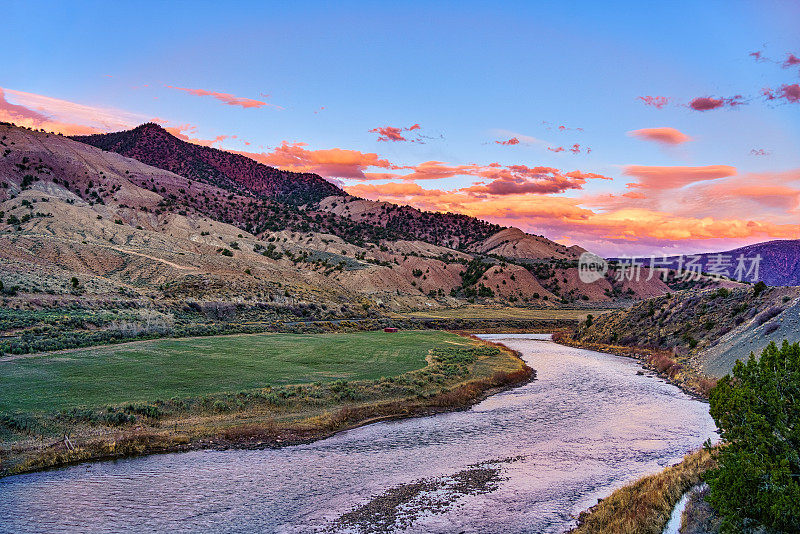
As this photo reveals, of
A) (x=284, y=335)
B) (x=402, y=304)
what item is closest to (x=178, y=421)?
(x=284, y=335)

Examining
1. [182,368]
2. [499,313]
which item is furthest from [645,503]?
[499,313]

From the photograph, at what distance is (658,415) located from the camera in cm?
2638

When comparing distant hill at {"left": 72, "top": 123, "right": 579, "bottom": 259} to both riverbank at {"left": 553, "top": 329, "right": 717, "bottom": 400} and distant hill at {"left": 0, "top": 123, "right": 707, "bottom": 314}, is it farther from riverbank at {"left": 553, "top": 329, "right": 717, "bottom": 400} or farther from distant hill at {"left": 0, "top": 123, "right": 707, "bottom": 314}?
riverbank at {"left": 553, "top": 329, "right": 717, "bottom": 400}

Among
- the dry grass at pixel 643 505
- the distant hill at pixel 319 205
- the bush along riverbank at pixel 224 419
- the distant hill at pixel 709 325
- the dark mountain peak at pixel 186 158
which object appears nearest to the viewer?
the dry grass at pixel 643 505

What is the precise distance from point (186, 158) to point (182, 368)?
6515 inches

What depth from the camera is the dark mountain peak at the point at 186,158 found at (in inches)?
6526

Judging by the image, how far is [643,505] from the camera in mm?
12672

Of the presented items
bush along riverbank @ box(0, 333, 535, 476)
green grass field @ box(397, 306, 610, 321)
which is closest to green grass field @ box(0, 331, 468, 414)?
bush along riverbank @ box(0, 333, 535, 476)

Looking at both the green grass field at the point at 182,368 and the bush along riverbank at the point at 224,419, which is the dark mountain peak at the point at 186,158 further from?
the bush along riverbank at the point at 224,419

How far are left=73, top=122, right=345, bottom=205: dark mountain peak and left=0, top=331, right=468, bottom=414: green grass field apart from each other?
13745cm

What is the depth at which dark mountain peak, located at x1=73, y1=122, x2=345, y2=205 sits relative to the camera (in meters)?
166

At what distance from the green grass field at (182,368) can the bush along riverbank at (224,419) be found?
1.16 meters

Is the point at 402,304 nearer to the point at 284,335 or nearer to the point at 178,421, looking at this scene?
the point at 284,335

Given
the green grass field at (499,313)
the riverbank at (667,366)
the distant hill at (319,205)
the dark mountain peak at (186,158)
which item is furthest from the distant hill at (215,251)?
the riverbank at (667,366)
